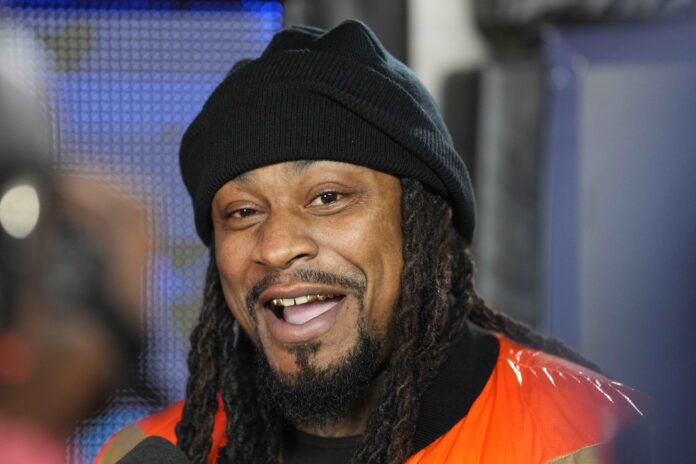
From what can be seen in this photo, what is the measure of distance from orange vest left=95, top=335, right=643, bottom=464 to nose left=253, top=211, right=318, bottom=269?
1.16 ft

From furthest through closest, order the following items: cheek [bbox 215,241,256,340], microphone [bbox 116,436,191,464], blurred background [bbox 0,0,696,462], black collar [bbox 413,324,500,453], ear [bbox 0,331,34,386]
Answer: ear [bbox 0,331,34,386] < blurred background [bbox 0,0,696,462] < cheek [bbox 215,241,256,340] < black collar [bbox 413,324,500,453] < microphone [bbox 116,436,191,464]

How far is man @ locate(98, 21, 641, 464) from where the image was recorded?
137cm

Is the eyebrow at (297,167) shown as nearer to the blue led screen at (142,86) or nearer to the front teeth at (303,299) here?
the front teeth at (303,299)

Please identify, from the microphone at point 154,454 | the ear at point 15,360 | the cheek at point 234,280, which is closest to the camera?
the microphone at point 154,454

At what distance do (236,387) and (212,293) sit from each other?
0.19 metres

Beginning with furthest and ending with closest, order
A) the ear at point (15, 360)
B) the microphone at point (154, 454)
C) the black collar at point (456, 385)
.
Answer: the ear at point (15, 360)
the black collar at point (456, 385)
the microphone at point (154, 454)

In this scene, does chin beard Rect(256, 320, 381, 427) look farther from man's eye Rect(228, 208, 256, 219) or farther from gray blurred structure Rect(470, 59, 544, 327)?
gray blurred structure Rect(470, 59, 544, 327)

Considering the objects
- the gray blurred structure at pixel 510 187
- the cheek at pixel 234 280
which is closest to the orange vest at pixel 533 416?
the cheek at pixel 234 280

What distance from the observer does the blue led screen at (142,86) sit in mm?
2129

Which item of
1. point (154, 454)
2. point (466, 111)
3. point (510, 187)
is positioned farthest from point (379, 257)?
point (466, 111)

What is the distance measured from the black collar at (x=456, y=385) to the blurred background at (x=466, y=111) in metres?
0.52

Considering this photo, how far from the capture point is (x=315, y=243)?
141cm

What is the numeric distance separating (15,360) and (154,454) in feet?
3.61

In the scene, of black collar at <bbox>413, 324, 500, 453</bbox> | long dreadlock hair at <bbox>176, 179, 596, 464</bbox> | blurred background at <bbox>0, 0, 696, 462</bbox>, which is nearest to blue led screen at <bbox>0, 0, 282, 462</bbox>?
blurred background at <bbox>0, 0, 696, 462</bbox>
